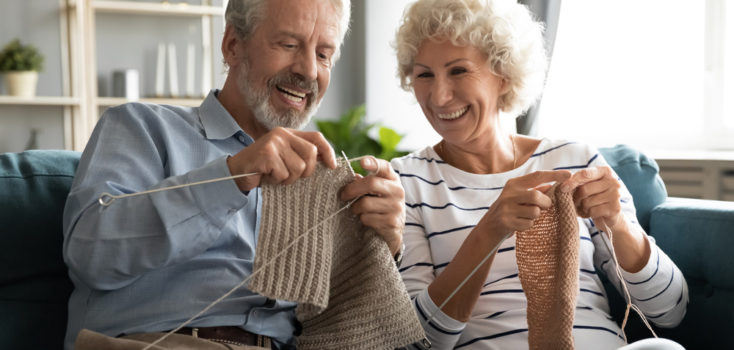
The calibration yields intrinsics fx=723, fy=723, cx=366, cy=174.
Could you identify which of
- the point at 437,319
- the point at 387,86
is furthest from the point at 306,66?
the point at 387,86

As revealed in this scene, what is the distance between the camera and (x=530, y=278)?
4.57ft

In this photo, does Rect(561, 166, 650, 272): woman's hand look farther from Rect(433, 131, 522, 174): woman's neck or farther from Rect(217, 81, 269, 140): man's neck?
Rect(217, 81, 269, 140): man's neck

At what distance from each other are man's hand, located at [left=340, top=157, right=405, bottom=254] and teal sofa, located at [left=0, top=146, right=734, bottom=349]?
2.37 ft

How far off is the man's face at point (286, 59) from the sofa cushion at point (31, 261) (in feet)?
1.63

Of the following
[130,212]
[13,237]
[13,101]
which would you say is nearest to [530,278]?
[130,212]

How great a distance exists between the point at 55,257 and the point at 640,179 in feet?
4.99

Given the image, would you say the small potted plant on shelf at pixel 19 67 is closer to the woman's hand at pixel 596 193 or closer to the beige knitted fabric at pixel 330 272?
the beige knitted fabric at pixel 330 272

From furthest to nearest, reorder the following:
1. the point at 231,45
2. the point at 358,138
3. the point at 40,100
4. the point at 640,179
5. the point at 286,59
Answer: the point at 358,138, the point at 40,100, the point at 640,179, the point at 231,45, the point at 286,59

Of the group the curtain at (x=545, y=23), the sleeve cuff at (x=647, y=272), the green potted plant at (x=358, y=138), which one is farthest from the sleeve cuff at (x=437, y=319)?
the green potted plant at (x=358, y=138)

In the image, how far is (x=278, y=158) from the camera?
1.16m

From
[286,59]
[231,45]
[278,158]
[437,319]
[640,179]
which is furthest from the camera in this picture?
[640,179]

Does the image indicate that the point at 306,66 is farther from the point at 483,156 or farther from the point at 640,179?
the point at 640,179

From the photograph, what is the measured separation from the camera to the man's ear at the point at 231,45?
1.70m

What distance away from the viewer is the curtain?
3.49 metres
